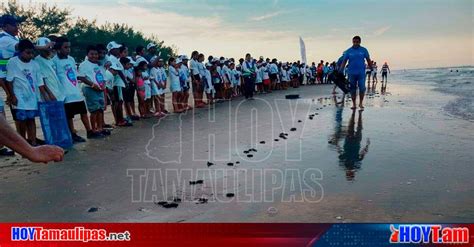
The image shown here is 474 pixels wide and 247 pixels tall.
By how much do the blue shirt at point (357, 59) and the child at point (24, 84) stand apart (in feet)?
20.3

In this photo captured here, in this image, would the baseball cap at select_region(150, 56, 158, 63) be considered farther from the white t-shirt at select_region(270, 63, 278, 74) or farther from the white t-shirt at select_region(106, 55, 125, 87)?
the white t-shirt at select_region(270, 63, 278, 74)

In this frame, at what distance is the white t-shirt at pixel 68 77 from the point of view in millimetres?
5715

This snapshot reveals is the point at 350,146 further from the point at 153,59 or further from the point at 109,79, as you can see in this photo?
the point at 153,59

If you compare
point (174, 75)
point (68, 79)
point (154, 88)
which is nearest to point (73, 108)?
A: point (68, 79)

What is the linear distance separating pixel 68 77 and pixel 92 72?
1.99 ft

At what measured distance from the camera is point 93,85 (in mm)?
6285

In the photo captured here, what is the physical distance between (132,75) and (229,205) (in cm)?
575

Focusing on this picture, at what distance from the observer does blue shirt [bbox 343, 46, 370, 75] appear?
8.41 metres

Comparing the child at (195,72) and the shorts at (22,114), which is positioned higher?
the child at (195,72)

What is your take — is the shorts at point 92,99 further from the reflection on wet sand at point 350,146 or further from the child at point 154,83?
the reflection on wet sand at point 350,146

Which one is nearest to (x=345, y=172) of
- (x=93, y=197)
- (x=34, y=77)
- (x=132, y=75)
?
(x=93, y=197)

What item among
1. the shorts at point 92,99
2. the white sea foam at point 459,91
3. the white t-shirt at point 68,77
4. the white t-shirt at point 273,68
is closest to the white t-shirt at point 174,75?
the shorts at point 92,99

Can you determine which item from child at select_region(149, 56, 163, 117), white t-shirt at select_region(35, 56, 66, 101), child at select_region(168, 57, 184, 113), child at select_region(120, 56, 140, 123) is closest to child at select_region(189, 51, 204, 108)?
child at select_region(168, 57, 184, 113)

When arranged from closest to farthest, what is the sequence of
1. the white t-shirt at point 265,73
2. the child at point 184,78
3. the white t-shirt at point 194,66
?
the child at point 184,78, the white t-shirt at point 194,66, the white t-shirt at point 265,73
